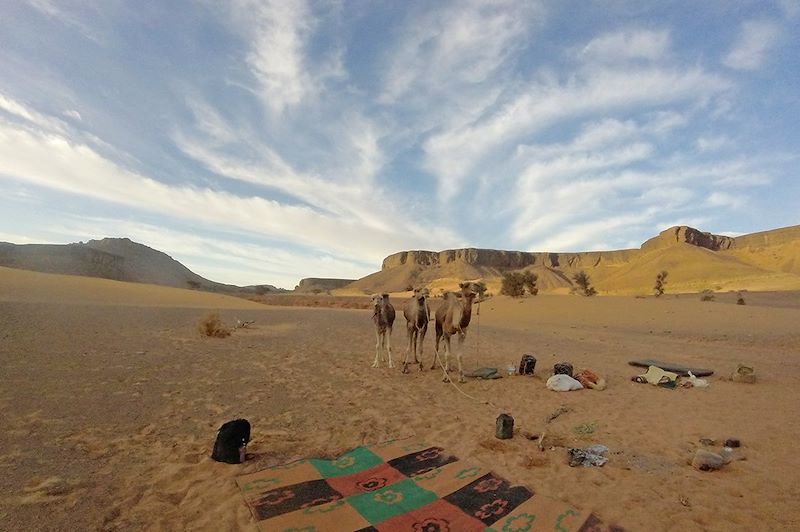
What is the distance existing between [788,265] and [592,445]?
318ft

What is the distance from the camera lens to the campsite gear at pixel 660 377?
1066 cm

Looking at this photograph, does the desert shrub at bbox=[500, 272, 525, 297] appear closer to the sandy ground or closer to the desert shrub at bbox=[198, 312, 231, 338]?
the sandy ground

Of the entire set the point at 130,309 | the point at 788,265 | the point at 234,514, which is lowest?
the point at 234,514

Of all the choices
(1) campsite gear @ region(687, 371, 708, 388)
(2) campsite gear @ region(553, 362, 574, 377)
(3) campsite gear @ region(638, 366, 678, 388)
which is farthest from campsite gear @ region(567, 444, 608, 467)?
(1) campsite gear @ region(687, 371, 708, 388)

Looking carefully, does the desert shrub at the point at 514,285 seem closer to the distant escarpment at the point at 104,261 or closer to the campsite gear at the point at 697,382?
the campsite gear at the point at 697,382

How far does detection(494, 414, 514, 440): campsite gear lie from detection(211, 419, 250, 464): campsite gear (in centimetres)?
409

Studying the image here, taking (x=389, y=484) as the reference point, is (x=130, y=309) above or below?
above

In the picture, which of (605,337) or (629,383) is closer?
(629,383)

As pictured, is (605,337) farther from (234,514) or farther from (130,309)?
(130,309)

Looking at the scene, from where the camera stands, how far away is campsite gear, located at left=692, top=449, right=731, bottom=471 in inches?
218

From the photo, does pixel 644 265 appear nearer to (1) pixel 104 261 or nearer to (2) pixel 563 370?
(2) pixel 563 370

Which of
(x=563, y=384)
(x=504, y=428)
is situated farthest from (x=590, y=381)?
(x=504, y=428)

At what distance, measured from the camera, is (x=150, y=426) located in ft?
22.6

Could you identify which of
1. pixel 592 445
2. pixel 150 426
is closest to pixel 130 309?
pixel 150 426
